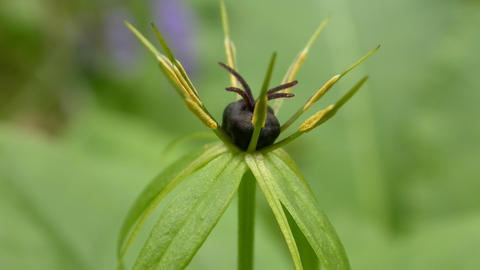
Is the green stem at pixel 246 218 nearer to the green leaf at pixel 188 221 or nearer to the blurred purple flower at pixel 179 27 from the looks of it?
the green leaf at pixel 188 221

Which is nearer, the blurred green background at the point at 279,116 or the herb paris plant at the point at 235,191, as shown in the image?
the herb paris plant at the point at 235,191

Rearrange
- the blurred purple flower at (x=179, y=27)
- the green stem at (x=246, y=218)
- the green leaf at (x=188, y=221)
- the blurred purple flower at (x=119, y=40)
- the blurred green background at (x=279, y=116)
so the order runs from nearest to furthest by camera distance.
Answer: the green leaf at (x=188, y=221)
the green stem at (x=246, y=218)
the blurred green background at (x=279, y=116)
the blurred purple flower at (x=179, y=27)
the blurred purple flower at (x=119, y=40)

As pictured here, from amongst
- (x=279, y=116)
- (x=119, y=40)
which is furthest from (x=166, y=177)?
(x=119, y=40)

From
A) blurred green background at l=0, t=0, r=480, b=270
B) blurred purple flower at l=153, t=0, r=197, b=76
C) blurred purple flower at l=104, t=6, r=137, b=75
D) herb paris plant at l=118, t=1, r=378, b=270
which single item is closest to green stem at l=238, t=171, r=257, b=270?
herb paris plant at l=118, t=1, r=378, b=270

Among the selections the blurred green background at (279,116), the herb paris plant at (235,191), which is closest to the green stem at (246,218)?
the herb paris plant at (235,191)

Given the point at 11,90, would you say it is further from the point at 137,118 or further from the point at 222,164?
the point at 222,164

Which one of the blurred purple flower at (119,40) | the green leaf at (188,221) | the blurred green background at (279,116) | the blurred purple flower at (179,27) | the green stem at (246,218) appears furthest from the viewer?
the blurred purple flower at (119,40)

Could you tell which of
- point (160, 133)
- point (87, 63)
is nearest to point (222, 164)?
point (160, 133)
